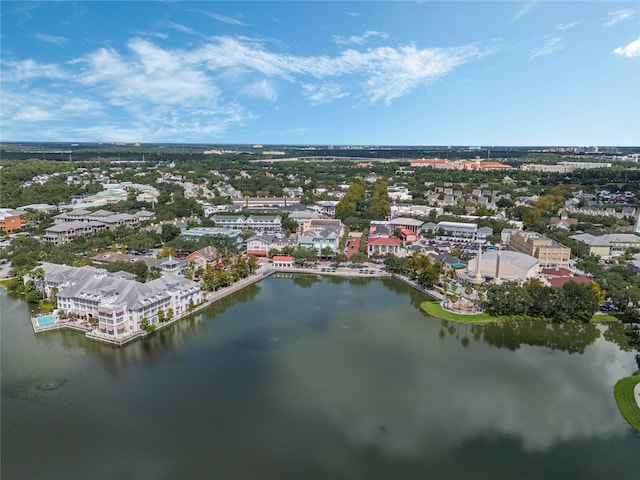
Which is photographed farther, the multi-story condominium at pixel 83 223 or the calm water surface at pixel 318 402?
the multi-story condominium at pixel 83 223

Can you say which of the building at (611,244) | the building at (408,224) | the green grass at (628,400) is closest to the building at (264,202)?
the building at (408,224)

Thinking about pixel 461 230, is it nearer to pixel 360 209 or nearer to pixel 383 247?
pixel 383 247

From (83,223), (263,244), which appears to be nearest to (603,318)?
(263,244)

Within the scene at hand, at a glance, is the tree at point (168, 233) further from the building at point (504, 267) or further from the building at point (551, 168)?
the building at point (551, 168)

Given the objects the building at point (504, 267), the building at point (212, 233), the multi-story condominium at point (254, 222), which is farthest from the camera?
the multi-story condominium at point (254, 222)

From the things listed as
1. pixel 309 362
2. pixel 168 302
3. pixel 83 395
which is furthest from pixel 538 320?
pixel 83 395

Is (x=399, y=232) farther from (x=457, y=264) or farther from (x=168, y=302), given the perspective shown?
(x=168, y=302)
